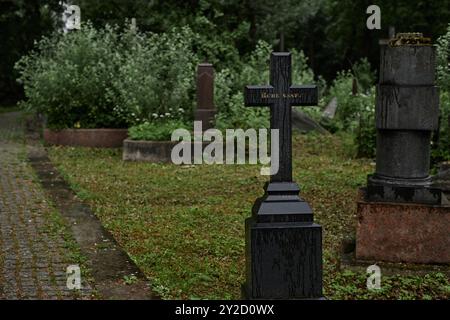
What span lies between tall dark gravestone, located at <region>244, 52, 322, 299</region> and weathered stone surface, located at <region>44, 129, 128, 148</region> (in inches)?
426

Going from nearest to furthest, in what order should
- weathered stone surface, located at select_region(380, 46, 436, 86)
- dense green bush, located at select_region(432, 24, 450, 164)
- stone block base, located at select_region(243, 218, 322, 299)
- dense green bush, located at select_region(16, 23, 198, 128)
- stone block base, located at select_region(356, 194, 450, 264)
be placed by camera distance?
stone block base, located at select_region(243, 218, 322, 299)
stone block base, located at select_region(356, 194, 450, 264)
weathered stone surface, located at select_region(380, 46, 436, 86)
dense green bush, located at select_region(432, 24, 450, 164)
dense green bush, located at select_region(16, 23, 198, 128)

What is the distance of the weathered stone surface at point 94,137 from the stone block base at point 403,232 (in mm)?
10111

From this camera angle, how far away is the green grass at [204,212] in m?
6.12

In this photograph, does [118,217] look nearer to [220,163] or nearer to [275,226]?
[275,226]

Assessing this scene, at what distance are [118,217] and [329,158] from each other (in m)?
6.65

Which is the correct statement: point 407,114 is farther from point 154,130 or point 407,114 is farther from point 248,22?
point 248,22

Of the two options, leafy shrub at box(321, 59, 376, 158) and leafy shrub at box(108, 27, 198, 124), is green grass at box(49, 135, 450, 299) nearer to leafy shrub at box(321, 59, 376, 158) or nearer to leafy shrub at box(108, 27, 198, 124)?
leafy shrub at box(321, 59, 376, 158)

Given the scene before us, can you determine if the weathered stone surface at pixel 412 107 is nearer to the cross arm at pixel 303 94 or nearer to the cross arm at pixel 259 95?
the cross arm at pixel 303 94

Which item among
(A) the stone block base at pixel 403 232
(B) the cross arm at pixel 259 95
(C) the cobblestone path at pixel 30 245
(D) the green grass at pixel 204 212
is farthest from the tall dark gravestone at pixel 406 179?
(C) the cobblestone path at pixel 30 245

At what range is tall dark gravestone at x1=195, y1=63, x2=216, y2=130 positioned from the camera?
50.0ft

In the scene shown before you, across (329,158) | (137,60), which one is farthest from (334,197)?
(137,60)

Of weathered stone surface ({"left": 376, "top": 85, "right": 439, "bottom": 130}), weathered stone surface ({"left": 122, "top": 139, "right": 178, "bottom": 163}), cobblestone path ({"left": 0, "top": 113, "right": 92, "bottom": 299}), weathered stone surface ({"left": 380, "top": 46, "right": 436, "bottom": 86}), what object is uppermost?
weathered stone surface ({"left": 380, "top": 46, "right": 436, "bottom": 86})

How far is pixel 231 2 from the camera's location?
2091 cm

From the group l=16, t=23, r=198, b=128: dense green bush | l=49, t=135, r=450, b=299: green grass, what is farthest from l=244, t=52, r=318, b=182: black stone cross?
l=16, t=23, r=198, b=128: dense green bush
